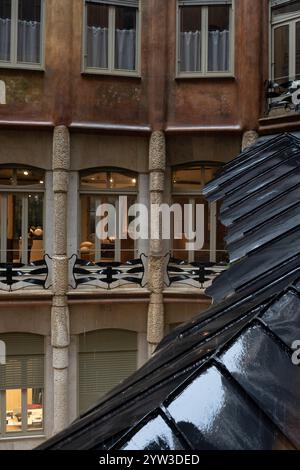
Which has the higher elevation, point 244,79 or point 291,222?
point 244,79

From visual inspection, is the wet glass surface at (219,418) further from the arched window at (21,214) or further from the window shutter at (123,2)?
the window shutter at (123,2)

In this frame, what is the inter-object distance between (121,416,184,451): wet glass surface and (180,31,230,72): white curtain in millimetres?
12038

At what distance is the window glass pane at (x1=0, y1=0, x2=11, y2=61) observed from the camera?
12719 mm

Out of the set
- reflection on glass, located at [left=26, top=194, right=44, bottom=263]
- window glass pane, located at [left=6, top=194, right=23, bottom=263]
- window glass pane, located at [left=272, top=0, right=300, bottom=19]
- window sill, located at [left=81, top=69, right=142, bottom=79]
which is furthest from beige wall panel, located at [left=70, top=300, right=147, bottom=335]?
window glass pane, located at [left=272, top=0, right=300, bottom=19]

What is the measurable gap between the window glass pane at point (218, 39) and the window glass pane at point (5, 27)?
16.4 ft

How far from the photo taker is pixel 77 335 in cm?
1275

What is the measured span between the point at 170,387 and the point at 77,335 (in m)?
10.3

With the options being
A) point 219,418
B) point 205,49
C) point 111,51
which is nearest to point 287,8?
point 205,49

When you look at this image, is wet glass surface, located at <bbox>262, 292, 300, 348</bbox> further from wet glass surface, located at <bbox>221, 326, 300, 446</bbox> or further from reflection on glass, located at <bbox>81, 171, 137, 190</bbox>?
reflection on glass, located at <bbox>81, 171, 137, 190</bbox>

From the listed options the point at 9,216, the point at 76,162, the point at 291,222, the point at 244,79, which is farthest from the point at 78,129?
the point at 291,222

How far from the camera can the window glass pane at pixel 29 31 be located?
1280 cm

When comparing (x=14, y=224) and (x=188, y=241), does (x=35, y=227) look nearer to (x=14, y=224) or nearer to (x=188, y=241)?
(x=14, y=224)

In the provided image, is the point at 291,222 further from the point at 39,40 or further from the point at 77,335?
the point at 39,40

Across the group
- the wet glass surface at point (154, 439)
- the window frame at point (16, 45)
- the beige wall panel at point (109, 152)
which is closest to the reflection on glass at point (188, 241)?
the beige wall panel at point (109, 152)
